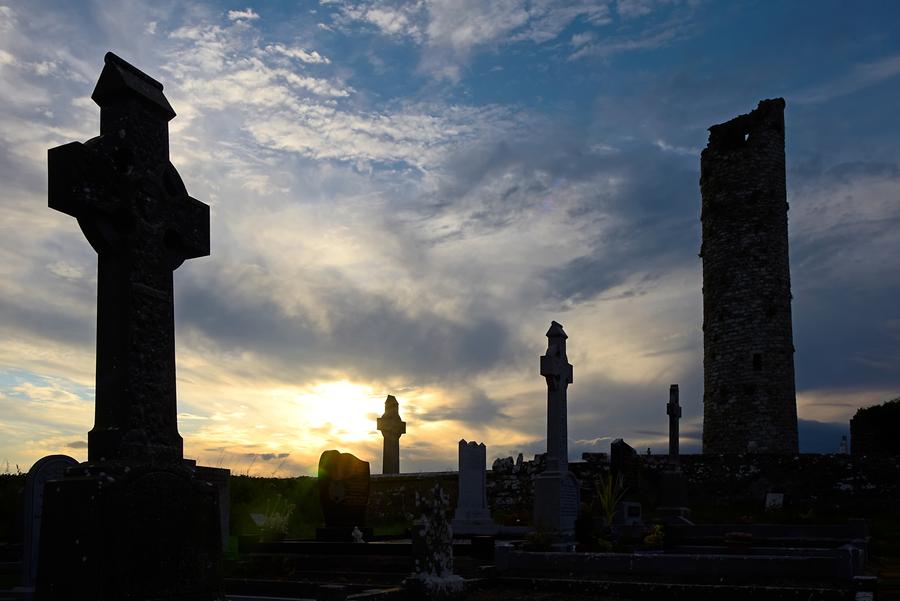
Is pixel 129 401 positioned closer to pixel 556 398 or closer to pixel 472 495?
pixel 556 398

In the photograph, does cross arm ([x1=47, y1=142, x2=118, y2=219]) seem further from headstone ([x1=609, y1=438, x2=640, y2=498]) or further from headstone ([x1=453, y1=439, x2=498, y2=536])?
headstone ([x1=609, y1=438, x2=640, y2=498])

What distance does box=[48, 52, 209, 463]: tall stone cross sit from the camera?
4543 millimetres

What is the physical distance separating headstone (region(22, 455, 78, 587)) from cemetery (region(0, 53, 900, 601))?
22 mm

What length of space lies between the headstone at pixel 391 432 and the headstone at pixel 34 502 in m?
13.7

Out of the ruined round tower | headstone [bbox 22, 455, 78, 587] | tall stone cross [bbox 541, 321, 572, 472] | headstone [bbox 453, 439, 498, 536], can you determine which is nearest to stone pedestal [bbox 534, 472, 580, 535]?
tall stone cross [bbox 541, 321, 572, 472]

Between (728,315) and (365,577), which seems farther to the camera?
(728,315)

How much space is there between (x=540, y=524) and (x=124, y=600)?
32.1 feet

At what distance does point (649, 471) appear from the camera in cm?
2084

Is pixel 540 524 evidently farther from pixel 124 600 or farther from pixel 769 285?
pixel 769 285

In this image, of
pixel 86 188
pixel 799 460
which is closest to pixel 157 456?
pixel 86 188

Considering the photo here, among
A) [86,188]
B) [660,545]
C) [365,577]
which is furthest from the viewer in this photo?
[660,545]

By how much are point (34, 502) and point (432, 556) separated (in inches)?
157

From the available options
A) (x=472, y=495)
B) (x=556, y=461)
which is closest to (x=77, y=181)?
(x=556, y=461)

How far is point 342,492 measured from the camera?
13.2 metres
